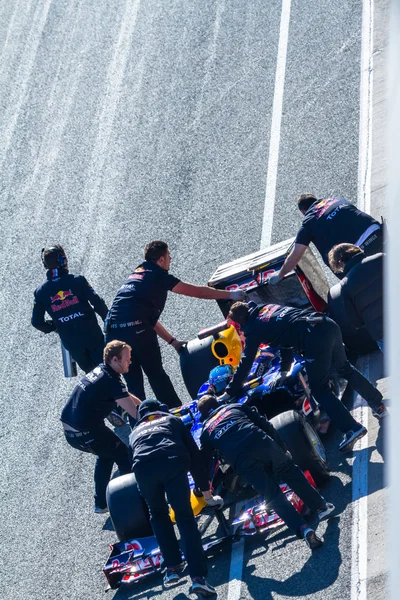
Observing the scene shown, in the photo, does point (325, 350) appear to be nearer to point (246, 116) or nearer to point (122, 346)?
point (122, 346)

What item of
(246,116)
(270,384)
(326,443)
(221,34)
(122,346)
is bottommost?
(326,443)

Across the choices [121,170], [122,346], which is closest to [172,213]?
[121,170]

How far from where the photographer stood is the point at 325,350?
9688 mm

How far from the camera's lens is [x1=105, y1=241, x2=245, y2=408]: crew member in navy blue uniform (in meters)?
11.5

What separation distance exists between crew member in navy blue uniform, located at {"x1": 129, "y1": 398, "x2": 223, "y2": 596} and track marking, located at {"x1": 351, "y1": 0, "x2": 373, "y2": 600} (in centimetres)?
133

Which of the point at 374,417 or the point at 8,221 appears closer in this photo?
the point at 374,417

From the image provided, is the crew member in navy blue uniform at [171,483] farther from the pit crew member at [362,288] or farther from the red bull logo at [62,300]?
the red bull logo at [62,300]

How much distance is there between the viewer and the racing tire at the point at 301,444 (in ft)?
31.3

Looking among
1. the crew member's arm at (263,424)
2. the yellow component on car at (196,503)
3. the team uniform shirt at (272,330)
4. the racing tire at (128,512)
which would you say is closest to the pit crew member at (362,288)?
the team uniform shirt at (272,330)

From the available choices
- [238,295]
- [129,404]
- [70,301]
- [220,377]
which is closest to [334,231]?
[238,295]

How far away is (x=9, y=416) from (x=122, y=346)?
3.65m

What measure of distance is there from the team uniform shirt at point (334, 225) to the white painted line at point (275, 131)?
234 cm

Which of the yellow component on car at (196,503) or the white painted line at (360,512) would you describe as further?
Answer: the yellow component on car at (196,503)

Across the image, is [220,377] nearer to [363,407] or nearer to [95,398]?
[95,398]
